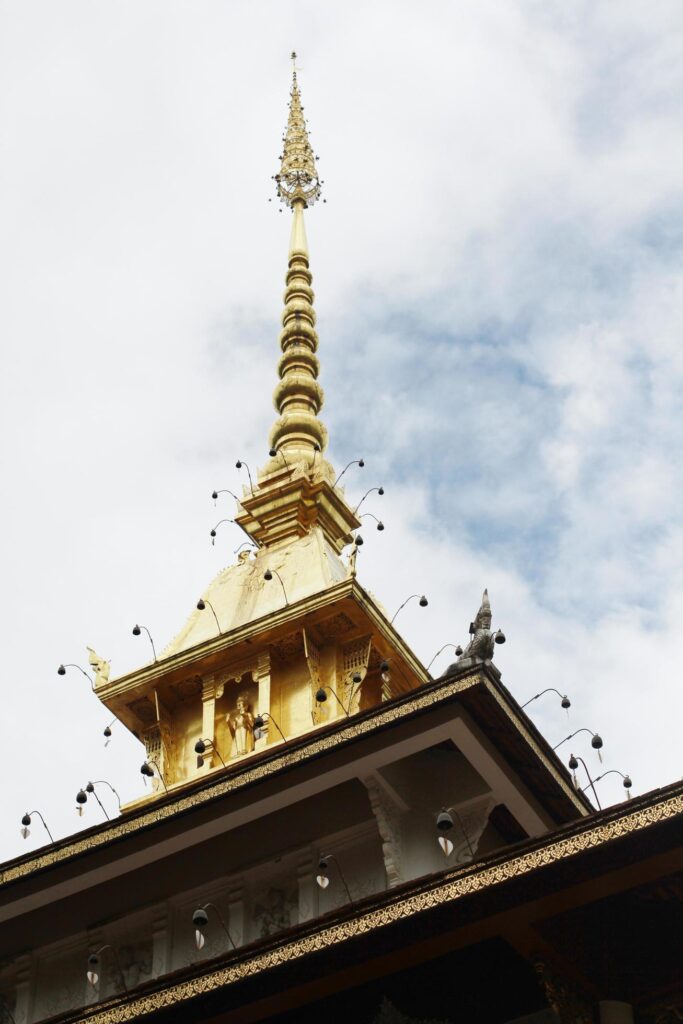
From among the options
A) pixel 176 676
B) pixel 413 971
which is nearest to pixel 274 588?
pixel 176 676

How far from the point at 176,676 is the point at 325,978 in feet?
41.0

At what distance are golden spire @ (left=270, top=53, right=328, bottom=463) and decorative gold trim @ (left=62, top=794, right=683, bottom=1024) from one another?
1734 cm

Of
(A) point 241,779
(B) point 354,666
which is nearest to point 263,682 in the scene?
(B) point 354,666

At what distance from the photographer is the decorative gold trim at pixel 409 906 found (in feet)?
37.9

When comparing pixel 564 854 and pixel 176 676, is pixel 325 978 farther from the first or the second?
pixel 176 676

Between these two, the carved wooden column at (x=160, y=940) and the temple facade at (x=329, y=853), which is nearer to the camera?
the temple facade at (x=329, y=853)

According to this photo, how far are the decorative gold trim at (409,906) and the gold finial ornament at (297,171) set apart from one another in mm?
27596

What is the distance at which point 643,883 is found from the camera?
460 inches

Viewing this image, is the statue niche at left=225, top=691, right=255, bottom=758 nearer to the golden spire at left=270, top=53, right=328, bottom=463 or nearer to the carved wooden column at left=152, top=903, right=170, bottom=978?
the carved wooden column at left=152, top=903, right=170, bottom=978

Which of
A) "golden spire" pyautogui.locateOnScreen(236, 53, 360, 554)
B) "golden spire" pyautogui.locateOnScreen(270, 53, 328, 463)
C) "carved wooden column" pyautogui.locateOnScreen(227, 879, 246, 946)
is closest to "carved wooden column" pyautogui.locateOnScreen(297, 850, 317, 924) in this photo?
"carved wooden column" pyautogui.locateOnScreen(227, 879, 246, 946)

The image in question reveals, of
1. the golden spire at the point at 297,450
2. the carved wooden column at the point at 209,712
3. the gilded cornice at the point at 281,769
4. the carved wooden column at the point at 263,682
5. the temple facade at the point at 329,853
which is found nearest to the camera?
the temple facade at the point at 329,853

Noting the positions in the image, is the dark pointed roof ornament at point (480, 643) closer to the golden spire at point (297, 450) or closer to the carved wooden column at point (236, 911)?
the carved wooden column at point (236, 911)

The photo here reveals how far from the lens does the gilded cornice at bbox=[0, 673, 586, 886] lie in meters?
15.5

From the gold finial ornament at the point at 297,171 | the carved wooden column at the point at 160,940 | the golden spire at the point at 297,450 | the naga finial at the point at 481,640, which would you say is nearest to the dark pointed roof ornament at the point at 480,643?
the naga finial at the point at 481,640
